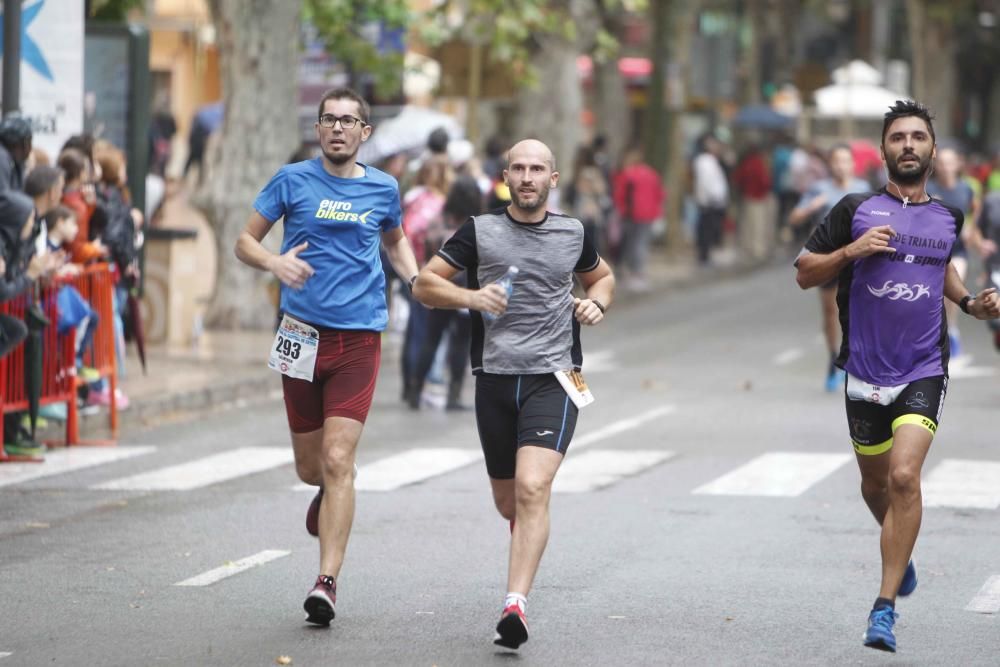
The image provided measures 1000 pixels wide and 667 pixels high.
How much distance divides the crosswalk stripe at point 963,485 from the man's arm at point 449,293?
14.2 ft

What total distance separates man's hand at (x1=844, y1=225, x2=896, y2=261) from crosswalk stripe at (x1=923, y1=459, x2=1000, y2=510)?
3958 mm

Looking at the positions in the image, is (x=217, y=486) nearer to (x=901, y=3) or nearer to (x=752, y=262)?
(x=752, y=262)

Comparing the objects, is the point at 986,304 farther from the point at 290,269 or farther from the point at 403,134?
the point at 403,134

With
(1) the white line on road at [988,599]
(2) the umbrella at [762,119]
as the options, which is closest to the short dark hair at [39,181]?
(1) the white line on road at [988,599]

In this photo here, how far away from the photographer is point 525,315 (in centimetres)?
781

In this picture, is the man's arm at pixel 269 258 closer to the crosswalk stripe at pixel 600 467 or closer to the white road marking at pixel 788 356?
the crosswalk stripe at pixel 600 467

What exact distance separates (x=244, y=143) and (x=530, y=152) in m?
14.1

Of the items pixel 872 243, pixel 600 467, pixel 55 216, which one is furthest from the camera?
pixel 55 216

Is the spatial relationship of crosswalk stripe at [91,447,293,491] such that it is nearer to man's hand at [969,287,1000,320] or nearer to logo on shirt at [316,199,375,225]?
logo on shirt at [316,199,375,225]

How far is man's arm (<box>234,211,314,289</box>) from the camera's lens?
8008 millimetres

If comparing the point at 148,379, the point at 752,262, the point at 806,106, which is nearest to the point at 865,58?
the point at 806,106

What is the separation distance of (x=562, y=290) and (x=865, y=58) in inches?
2784

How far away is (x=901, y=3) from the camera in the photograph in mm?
72250

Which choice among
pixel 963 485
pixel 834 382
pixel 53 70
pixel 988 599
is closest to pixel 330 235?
pixel 988 599
